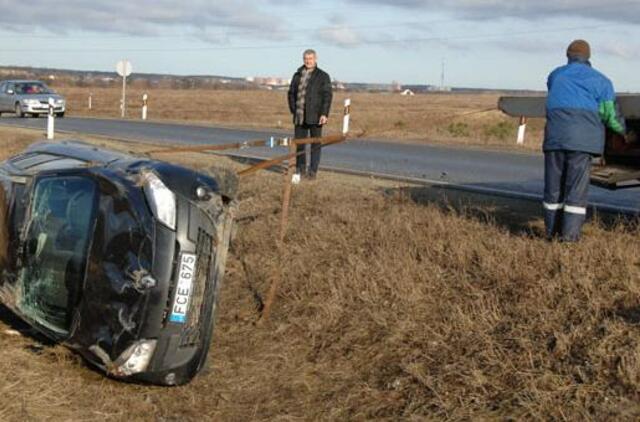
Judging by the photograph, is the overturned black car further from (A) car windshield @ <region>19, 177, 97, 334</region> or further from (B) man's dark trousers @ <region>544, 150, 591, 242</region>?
(B) man's dark trousers @ <region>544, 150, 591, 242</region>

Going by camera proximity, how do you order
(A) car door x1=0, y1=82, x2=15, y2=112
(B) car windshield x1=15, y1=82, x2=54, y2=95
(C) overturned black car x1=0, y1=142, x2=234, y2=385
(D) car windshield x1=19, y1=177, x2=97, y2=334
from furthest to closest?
(B) car windshield x1=15, y1=82, x2=54, y2=95 → (A) car door x1=0, y1=82, x2=15, y2=112 → (D) car windshield x1=19, y1=177, x2=97, y2=334 → (C) overturned black car x1=0, y1=142, x2=234, y2=385

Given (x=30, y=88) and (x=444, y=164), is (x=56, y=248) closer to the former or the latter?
(x=444, y=164)

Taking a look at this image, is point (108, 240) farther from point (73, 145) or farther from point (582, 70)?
point (582, 70)

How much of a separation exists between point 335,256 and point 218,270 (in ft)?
7.91

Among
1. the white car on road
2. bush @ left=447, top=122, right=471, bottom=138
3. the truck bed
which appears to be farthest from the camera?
the white car on road

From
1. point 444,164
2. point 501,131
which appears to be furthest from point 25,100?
point 444,164

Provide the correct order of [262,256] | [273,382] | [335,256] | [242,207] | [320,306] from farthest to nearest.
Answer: [242,207] → [262,256] → [335,256] → [320,306] → [273,382]

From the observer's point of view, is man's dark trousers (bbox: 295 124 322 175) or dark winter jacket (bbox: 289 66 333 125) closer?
man's dark trousers (bbox: 295 124 322 175)

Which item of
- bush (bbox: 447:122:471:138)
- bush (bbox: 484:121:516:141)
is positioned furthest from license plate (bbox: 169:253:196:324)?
bush (bbox: 447:122:471:138)

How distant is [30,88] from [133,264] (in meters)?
31.7

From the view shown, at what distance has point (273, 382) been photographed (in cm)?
564

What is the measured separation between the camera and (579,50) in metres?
6.93

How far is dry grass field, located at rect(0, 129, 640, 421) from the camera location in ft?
15.4

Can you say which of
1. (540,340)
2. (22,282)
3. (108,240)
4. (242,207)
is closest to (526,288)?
(540,340)
